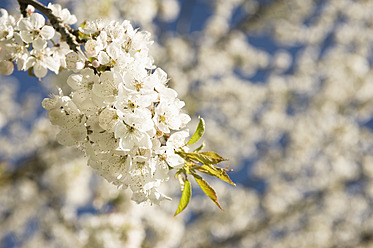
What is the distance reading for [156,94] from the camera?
979mm

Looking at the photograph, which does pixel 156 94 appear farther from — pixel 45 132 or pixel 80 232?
pixel 45 132

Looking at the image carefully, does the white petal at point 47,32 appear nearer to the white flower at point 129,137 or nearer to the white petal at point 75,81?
the white petal at point 75,81

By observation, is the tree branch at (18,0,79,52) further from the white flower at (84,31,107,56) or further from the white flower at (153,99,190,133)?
the white flower at (153,99,190,133)

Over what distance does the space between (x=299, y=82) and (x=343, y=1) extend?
6.63ft

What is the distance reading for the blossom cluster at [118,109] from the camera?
0.94 metres

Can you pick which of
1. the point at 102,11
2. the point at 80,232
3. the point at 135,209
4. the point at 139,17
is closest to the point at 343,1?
the point at 139,17

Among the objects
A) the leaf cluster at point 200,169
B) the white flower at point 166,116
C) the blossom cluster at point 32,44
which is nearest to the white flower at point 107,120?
the white flower at point 166,116

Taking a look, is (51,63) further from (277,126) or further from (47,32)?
(277,126)

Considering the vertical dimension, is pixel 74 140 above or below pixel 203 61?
above

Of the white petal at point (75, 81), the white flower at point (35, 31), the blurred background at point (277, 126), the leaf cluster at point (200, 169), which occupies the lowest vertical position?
the blurred background at point (277, 126)

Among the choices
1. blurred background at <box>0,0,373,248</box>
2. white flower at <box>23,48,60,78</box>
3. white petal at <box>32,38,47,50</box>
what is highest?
white petal at <box>32,38,47,50</box>

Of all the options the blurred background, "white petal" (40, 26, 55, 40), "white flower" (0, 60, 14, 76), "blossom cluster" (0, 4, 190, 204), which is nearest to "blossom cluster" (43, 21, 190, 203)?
"blossom cluster" (0, 4, 190, 204)

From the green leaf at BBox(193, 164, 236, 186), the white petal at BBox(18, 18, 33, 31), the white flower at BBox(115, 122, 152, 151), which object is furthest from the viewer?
the white petal at BBox(18, 18, 33, 31)

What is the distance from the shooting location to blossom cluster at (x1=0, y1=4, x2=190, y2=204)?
0.94 metres
